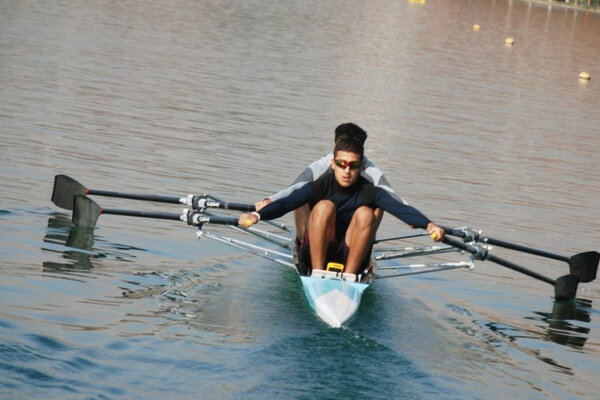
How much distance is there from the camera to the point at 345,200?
1009 cm

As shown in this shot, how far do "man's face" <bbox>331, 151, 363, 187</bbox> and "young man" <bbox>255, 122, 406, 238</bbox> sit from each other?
0.35 m

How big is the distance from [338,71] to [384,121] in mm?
9352

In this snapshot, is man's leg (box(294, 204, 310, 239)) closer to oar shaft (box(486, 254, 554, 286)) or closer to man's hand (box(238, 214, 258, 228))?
man's hand (box(238, 214, 258, 228))

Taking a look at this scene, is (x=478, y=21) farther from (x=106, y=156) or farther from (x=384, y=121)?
(x=106, y=156)

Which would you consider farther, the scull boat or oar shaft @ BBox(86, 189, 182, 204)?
oar shaft @ BBox(86, 189, 182, 204)

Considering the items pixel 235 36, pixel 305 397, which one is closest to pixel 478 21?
pixel 235 36

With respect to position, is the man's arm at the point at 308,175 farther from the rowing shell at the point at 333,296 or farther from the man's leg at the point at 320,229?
the rowing shell at the point at 333,296

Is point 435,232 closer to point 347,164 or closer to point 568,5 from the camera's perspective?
point 347,164

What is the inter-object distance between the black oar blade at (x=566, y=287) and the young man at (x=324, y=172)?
130 inches

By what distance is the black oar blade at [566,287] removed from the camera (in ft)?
40.1

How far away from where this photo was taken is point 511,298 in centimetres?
1213

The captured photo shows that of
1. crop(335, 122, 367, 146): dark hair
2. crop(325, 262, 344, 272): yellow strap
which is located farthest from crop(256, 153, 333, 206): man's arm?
crop(325, 262, 344, 272): yellow strap

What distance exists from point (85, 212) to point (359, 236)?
411cm

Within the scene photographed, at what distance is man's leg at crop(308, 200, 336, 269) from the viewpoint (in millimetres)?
9656
